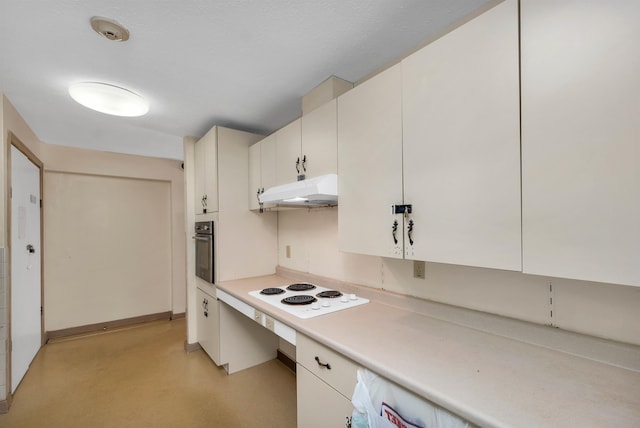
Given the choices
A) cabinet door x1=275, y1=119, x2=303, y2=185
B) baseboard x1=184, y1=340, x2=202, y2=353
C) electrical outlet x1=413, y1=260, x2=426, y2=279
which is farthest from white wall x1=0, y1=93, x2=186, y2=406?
electrical outlet x1=413, y1=260, x2=426, y2=279

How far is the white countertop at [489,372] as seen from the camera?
0.75 m

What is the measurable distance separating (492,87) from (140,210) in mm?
4254

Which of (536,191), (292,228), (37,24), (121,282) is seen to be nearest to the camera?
(536,191)

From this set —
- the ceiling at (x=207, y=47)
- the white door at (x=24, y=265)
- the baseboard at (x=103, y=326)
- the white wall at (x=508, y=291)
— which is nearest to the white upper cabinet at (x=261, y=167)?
the ceiling at (x=207, y=47)

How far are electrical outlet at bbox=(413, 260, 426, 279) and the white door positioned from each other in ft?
10.1

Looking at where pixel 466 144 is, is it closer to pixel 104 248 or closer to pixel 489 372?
pixel 489 372

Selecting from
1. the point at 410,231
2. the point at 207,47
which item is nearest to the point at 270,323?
the point at 410,231

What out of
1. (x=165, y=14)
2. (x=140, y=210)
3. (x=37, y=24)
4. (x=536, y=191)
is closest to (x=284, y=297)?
(x=536, y=191)

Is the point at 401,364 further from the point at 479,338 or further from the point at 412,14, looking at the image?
the point at 412,14

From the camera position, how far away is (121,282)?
12.3 feet

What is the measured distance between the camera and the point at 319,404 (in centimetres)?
131

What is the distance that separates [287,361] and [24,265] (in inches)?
102

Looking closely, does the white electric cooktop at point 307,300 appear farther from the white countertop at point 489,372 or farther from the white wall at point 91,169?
the white wall at point 91,169

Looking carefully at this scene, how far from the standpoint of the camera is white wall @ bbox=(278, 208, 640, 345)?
0.99m
